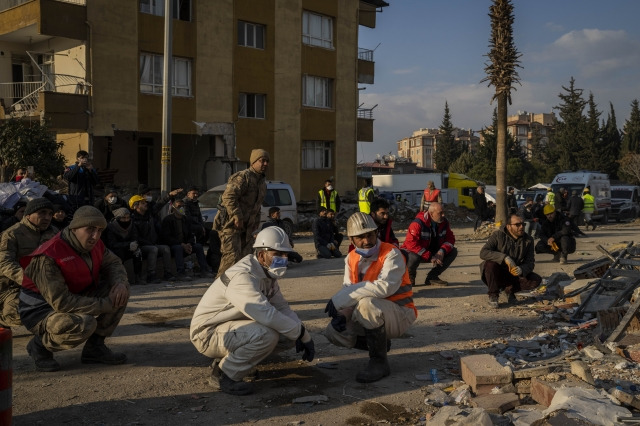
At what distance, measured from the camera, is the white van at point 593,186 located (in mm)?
31922

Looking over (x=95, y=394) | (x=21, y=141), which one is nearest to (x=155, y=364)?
(x=95, y=394)

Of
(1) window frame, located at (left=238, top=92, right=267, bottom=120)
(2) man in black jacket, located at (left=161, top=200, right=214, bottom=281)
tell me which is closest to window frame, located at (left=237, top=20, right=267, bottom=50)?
(1) window frame, located at (left=238, top=92, right=267, bottom=120)

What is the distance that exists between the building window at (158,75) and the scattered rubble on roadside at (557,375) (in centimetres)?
1931

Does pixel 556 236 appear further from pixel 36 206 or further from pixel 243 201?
pixel 36 206

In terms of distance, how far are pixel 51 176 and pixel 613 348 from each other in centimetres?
1691

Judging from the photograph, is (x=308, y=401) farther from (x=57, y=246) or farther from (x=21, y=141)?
(x=21, y=141)

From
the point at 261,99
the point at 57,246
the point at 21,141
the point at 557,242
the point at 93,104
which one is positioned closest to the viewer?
the point at 57,246

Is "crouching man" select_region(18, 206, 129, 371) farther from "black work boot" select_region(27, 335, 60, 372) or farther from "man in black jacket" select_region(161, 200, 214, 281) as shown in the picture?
"man in black jacket" select_region(161, 200, 214, 281)

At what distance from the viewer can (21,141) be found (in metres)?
18.4

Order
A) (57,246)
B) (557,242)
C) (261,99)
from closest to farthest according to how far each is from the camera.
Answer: (57,246) < (557,242) < (261,99)

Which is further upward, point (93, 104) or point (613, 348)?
point (93, 104)

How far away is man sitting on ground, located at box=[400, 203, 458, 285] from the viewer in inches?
420

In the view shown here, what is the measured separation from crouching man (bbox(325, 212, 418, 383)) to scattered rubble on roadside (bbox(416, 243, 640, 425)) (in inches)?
21.7

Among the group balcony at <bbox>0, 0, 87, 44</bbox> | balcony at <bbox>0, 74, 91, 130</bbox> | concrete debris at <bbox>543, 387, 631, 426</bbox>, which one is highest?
balcony at <bbox>0, 0, 87, 44</bbox>
